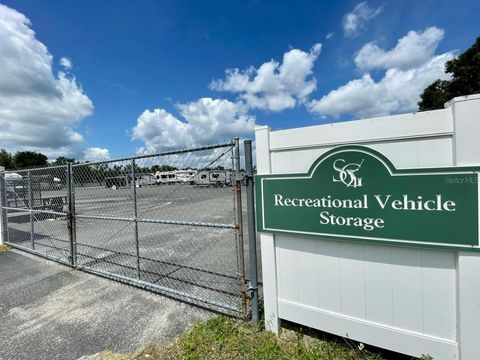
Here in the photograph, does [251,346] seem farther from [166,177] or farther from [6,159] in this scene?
[6,159]

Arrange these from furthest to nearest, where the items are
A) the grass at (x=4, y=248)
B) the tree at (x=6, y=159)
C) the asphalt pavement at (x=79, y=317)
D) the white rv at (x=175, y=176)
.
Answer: the tree at (x=6, y=159)
the grass at (x=4, y=248)
the white rv at (x=175, y=176)
the asphalt pavement at (x=79, y=317)

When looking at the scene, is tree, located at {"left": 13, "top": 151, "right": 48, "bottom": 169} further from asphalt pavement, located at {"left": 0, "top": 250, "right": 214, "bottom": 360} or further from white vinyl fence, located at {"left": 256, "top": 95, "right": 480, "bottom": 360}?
white vinyl fence, located at {"left": 256, "top": 95, "right": 480, "bottom": 360}

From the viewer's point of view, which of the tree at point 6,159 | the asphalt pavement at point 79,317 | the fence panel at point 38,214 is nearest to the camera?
the asphalt pavement at point 79,317

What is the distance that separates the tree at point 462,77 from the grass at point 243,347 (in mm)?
26703

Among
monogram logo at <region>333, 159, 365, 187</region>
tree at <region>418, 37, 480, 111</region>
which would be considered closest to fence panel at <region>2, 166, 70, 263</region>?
monogram logo at <region>333, 159, 365, 187</region>

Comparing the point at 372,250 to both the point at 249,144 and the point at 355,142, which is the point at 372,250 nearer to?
the point at 355,142

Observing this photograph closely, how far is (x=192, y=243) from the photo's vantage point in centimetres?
682

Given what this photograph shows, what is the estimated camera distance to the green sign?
74.5 inches

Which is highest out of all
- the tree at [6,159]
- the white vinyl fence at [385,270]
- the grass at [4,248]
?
the tree at [6,159]

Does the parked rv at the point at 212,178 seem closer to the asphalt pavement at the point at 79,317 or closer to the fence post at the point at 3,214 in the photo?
the asphalt pavement at the point at 79,317

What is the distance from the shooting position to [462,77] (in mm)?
22266

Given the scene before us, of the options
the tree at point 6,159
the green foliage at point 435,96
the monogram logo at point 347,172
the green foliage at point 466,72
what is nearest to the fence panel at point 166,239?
the monogram logo at point 347,172

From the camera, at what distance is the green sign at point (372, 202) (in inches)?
74.5

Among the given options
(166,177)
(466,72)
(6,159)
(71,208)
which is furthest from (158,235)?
(6,159)
